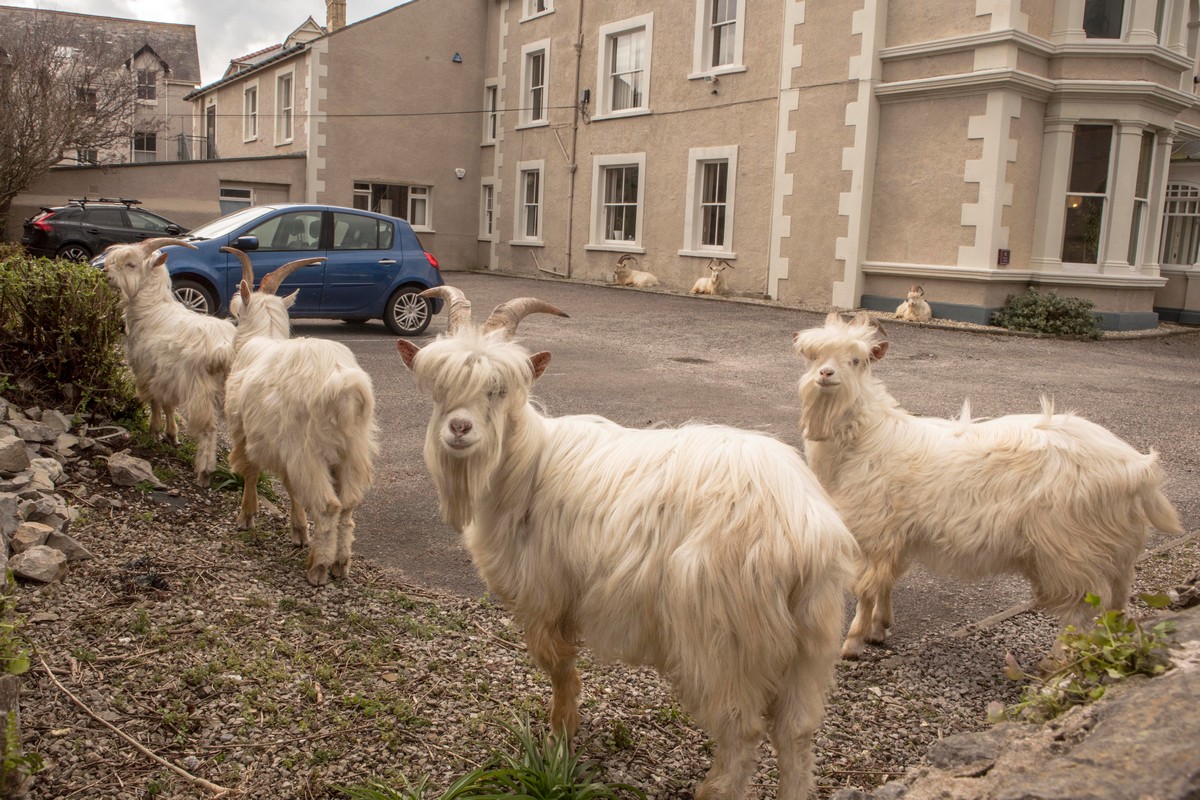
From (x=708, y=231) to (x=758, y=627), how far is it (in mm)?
19594

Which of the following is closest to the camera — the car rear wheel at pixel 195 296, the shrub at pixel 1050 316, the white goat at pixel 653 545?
the white goat at pixel 653 545

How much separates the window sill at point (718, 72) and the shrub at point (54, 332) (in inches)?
653

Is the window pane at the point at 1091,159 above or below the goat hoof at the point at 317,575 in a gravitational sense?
above

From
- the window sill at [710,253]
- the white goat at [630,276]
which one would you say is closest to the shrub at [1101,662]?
the window sill at [710,253]

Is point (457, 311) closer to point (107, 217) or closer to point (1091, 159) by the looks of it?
point (1091, 159)

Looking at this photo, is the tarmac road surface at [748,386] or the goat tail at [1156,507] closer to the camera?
the goat tail at [1156,507]

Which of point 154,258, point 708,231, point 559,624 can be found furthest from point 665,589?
point 708,231

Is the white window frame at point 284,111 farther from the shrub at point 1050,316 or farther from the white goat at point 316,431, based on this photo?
the white goat at point 316,431

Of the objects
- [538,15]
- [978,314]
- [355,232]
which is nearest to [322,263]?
A: [355,232]

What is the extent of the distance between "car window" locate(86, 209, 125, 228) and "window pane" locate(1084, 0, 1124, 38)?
20.8 metres

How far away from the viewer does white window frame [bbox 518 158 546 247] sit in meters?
→ 26.3

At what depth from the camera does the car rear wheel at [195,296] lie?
1169 centimetres

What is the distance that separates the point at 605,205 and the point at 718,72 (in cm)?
517

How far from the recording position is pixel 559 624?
→ 10.7 feet
